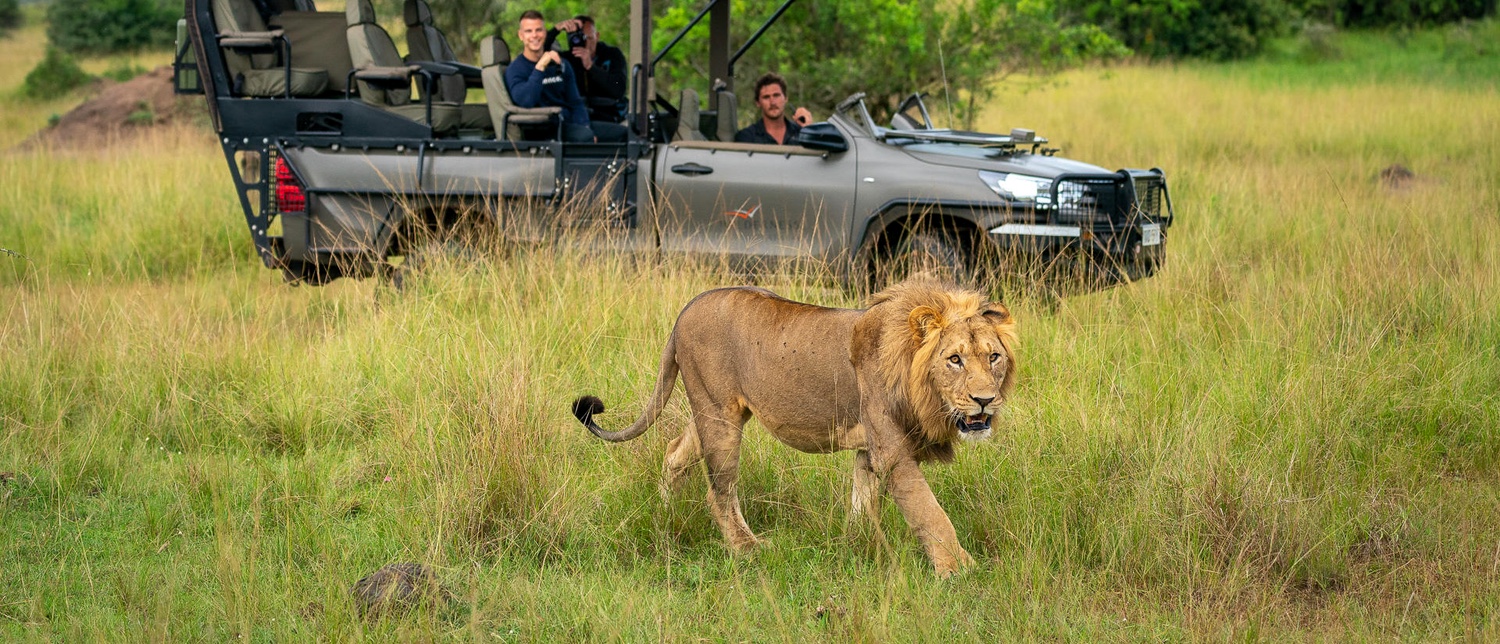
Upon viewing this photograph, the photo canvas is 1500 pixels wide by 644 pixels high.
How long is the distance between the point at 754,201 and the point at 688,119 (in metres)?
1.45

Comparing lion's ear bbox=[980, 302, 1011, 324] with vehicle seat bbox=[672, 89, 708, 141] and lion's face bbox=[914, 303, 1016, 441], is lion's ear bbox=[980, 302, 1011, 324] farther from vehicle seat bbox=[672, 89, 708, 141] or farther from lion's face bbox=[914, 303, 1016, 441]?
vehicle seat bbox=[672, 89, 708, 141]

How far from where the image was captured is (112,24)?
3494 cm

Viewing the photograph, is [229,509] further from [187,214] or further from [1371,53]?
[1371,53]

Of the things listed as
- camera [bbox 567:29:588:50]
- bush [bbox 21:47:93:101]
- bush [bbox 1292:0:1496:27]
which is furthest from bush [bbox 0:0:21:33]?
camera [bbox 567:29:588:50]

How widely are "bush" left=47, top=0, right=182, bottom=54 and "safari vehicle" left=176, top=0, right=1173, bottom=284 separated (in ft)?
98.8

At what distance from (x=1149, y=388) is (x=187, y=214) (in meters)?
7.53

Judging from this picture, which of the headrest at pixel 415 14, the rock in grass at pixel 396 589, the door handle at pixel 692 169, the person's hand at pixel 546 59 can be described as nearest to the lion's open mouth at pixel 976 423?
the rock in grass at pixel 396 589

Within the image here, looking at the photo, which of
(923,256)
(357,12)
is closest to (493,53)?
(357,12)

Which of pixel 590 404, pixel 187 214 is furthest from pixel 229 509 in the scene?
pixel 187 214

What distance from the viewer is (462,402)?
186 inches

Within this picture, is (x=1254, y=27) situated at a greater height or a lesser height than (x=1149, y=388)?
greater

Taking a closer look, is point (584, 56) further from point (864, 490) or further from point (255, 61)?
point (864, 490)

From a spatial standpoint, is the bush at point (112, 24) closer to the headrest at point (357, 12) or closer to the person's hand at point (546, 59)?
the headrest at point (357, 12)

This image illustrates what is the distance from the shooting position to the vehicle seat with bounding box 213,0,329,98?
7.45 meters
